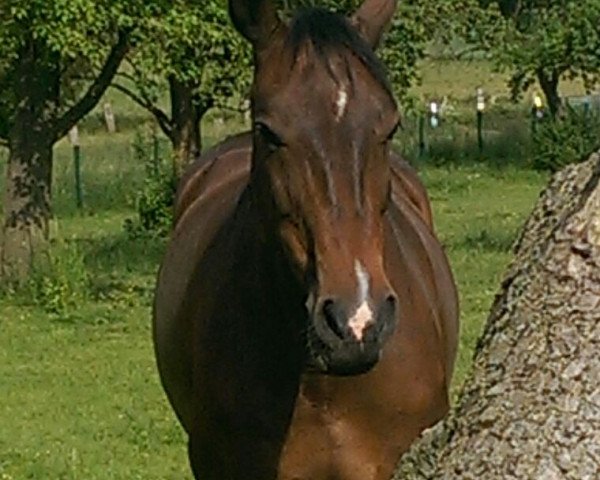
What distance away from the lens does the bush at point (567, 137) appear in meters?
26.2

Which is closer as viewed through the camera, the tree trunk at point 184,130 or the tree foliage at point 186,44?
the tree foliage at point 186,44

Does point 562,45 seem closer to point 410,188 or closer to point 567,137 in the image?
point 567,137

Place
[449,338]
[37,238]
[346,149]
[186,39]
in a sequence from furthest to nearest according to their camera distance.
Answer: [37,238] < [186,39] < [449,338] < [346,149]

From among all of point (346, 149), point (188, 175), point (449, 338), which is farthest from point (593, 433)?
point (188, 175)

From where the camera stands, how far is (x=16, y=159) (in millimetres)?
18719

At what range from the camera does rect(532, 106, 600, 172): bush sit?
26.2 m

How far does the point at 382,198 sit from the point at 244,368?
3.04 feet

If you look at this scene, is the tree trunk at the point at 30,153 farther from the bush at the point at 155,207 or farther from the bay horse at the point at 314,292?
the bay horse at the point at 314,292

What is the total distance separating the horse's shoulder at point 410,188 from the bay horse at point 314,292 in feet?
1.79

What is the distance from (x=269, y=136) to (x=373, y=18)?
0.80 metres

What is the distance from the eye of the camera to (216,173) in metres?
7.16

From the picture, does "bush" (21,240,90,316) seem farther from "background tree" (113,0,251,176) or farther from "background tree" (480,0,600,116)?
"background tree" (480,0,600,116)

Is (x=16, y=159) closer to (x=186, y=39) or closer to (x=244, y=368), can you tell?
(x=186, y=39)

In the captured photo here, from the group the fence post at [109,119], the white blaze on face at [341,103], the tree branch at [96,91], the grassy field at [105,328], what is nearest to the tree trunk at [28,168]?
the tree branch at [96,91]
